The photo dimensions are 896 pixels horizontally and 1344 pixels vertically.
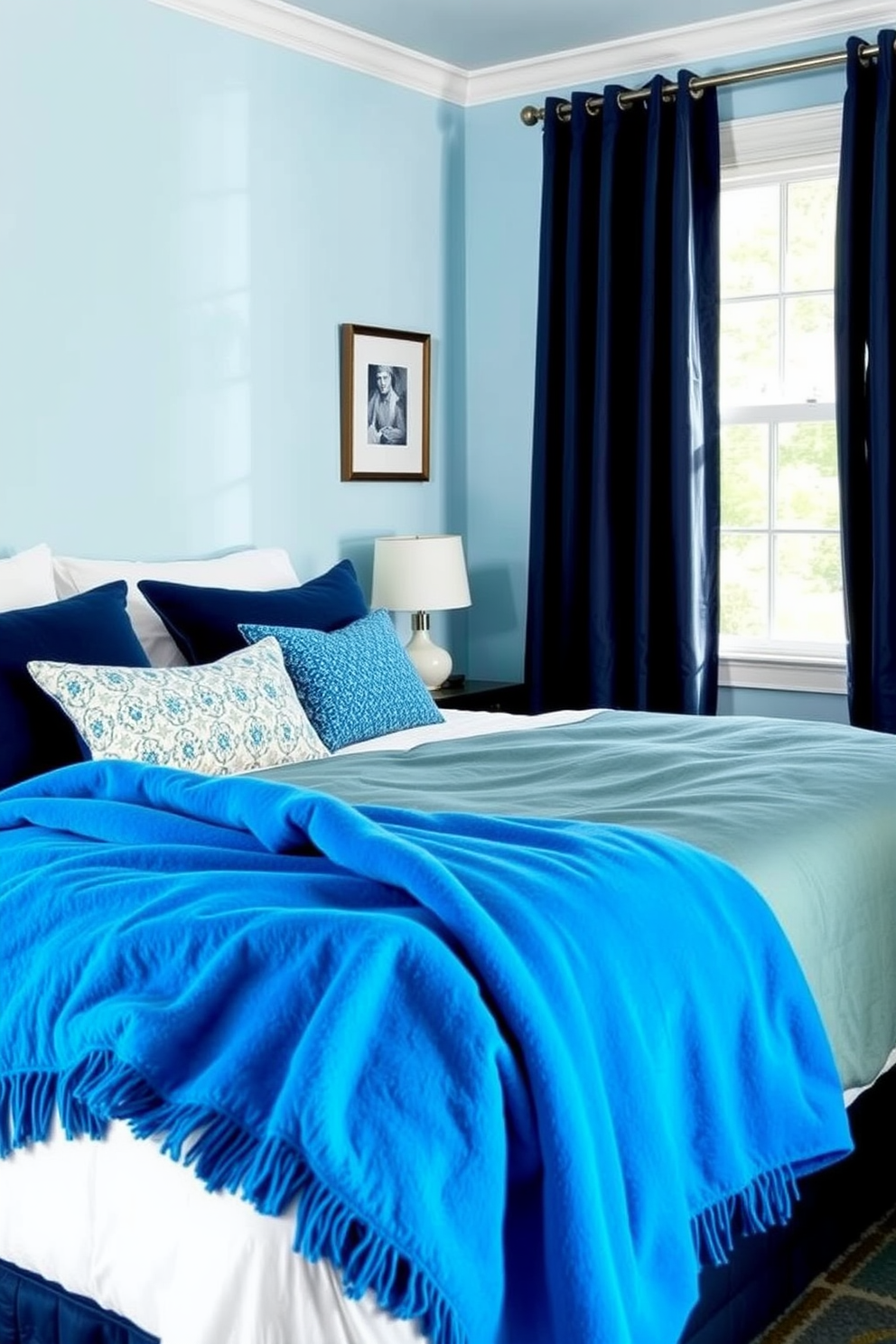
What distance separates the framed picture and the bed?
4.35 feet

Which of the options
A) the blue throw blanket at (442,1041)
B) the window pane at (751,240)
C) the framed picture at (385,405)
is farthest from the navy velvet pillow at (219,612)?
the window pane at (751,240)

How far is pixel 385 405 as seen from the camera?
5.04 meters

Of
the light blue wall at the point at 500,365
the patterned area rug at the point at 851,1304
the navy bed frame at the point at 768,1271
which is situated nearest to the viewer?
the navy bed frame at the point at 768,1271

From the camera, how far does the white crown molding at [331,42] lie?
4.35 meters

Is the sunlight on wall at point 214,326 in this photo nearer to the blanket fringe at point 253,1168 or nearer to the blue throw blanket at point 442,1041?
the blue throw blanket at point 442,1041

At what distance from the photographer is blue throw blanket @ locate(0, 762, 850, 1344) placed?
1.58 meters

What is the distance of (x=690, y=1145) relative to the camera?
194 centimetres

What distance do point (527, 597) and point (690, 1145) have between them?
3.35m

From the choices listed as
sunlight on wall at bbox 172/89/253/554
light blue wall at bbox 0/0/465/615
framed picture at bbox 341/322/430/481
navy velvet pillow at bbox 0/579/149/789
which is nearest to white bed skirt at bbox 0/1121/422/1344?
navy velvet pillow at bbox 0/579/149/789

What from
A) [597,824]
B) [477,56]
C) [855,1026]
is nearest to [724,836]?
[597,824]

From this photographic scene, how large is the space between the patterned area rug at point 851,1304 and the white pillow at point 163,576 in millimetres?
2092

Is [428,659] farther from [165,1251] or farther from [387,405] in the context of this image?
[165,1251]

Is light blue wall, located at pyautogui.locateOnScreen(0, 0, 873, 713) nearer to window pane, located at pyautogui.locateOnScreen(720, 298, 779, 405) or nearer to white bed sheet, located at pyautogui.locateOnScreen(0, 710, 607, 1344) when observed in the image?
window pane, located at pyautogui.locateOnScreen(720, 298, 779, 405)

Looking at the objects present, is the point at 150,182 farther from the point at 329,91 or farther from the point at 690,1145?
the point at 690,1145
